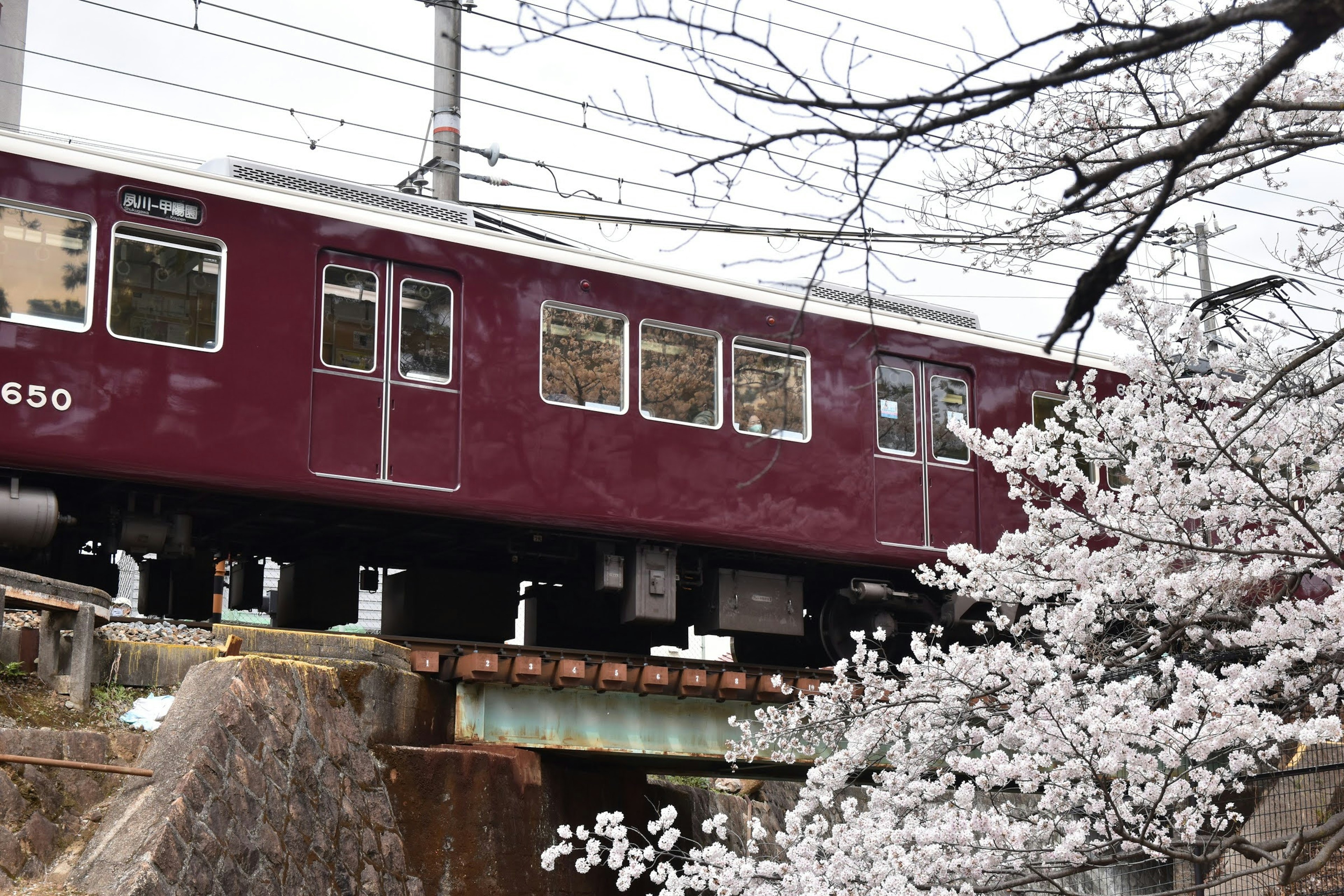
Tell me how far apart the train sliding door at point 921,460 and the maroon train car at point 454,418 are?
3cm

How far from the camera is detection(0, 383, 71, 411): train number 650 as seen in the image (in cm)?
862

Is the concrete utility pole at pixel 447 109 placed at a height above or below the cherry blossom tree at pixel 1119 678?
above

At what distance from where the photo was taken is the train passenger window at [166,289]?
29.7 feet

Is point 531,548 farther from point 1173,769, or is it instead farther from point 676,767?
point 1173,769

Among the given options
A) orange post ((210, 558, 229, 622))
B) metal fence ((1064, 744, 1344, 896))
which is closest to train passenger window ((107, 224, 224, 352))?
orange post ((210, 558, 229, 622))

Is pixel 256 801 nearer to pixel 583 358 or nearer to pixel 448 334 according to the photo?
pixel 448 334

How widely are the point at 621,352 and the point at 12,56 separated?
29.1 ft

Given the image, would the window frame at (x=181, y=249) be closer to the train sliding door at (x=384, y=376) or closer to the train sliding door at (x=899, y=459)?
the train sliding door at (x=384, y=376)

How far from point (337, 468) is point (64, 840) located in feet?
9.76

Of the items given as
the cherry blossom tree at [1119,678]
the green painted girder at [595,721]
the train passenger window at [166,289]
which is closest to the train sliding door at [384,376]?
the train passenger window at [166,289]

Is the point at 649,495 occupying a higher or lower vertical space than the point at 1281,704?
higher

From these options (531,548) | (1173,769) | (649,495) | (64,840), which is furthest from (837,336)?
(64,840)

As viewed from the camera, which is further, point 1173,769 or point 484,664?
point 484,664

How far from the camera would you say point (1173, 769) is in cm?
687
